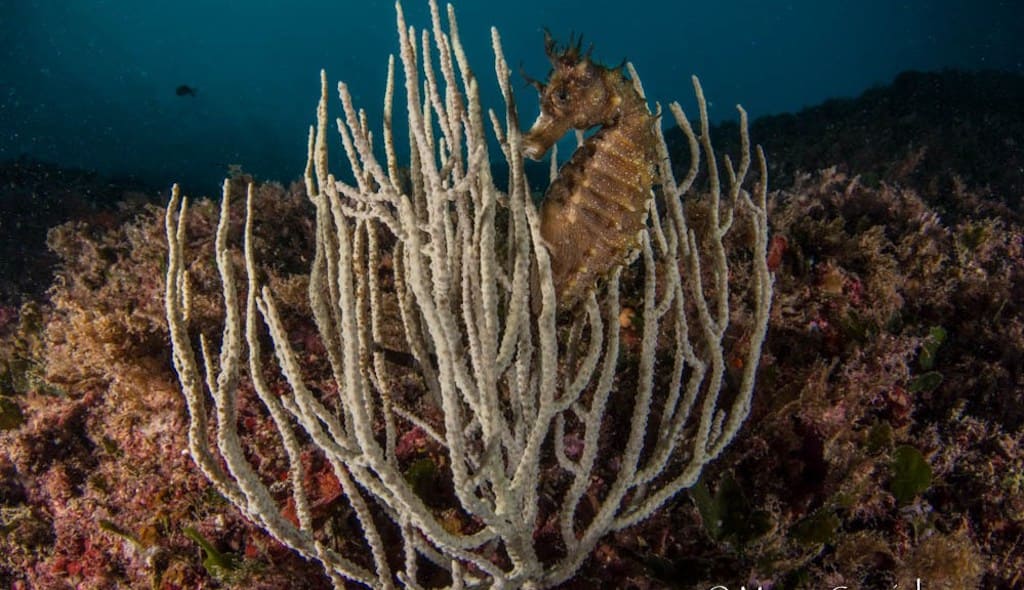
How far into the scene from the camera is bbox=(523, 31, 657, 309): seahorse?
6.79 ft

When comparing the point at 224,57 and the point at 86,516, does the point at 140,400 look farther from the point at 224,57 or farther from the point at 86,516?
the point at 224,57

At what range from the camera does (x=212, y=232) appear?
4.57m

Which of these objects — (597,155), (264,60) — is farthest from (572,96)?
(264,60)

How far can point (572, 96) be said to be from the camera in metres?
2.09

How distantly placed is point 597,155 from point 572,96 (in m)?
0.24

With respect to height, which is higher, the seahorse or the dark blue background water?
the dark blue background water

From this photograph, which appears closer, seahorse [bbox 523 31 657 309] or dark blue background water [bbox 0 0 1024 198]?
seahorse [bbox 523 31 657 309]

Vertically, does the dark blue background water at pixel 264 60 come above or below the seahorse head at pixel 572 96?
above

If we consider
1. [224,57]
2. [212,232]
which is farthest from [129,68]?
[212,232]

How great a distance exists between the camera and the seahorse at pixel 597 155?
2.07 meters

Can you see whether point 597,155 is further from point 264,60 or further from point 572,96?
point 264,60

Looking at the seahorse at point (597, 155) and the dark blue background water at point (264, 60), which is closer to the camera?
the seahorse at point (597, 155)

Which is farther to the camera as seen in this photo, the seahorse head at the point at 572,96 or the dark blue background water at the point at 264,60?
the dark blue background water at the point at 264,60

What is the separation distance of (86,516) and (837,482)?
3.91 meters
